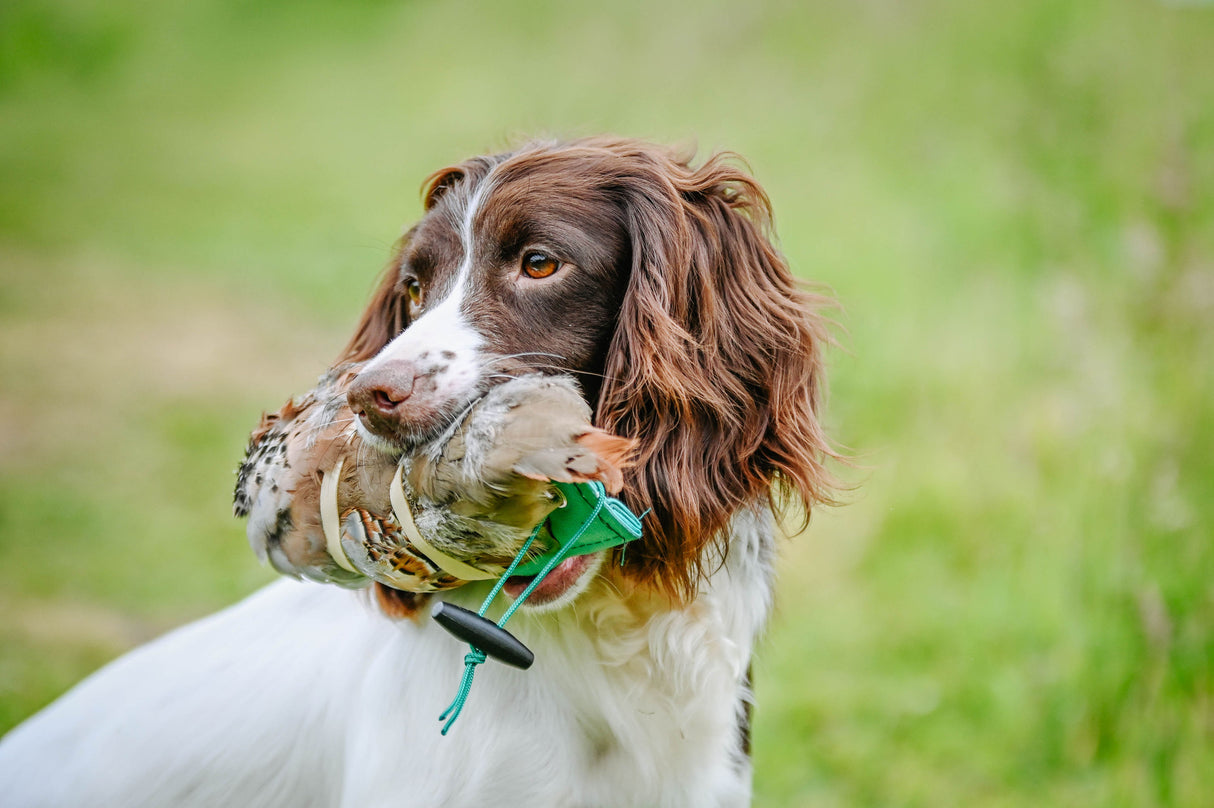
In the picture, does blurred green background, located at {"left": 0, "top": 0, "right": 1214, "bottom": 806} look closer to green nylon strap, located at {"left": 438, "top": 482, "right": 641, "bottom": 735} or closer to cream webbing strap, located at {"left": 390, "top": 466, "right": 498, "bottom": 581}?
green nylon strap, located at {"left": 438, "top": 482, "right": 641, "bottom": 735}

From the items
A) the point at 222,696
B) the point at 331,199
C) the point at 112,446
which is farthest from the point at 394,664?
the point at 331,199

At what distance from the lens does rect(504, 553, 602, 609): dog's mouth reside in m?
2.04

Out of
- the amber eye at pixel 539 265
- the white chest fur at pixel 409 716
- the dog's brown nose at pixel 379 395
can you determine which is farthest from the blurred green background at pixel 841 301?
the dog's brown nose at pixel 379 395

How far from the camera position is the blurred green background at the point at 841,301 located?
394 cm

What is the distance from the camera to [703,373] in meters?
2.27

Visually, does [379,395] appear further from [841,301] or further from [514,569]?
[841,301]

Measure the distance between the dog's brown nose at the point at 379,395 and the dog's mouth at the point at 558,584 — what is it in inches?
16.8

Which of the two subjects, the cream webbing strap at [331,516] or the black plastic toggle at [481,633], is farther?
the cream webbing strap at [331,516]

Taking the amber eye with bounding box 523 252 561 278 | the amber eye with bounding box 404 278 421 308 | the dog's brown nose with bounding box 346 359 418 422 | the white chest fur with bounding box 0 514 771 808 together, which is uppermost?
the amber eye with bounding box 523 252 561 278

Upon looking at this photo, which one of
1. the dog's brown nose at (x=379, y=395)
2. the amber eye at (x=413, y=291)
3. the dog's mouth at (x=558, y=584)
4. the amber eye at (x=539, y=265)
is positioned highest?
the amber eye at (x=539, y=265)

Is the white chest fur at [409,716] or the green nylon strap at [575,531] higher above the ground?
the green nylon strap at [575,531]

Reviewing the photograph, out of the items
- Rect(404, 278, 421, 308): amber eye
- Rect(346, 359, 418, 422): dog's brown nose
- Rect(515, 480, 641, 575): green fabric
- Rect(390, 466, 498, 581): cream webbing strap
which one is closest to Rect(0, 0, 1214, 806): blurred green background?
Rect(404, 278, 421, 308): amber eye

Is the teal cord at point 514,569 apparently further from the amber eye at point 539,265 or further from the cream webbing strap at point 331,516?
the amber eye at point 539,265

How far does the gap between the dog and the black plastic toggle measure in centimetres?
29
